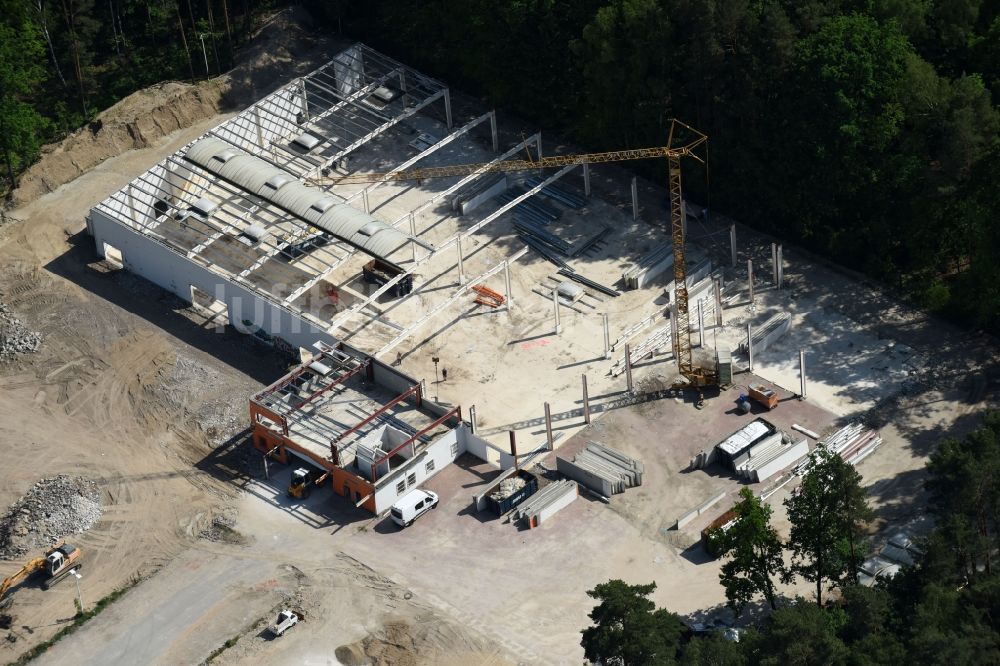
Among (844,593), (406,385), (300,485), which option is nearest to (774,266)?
(406,385)

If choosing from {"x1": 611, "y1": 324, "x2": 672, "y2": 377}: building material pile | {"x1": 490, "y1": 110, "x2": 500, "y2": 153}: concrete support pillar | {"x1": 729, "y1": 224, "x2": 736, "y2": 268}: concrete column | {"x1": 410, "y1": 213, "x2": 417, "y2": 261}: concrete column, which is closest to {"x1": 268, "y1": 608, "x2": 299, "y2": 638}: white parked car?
{"x1": 611, "y1": 324, "x2": 672, "y2": 377}: building material pile

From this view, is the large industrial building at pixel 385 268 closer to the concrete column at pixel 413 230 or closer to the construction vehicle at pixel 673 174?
the concrete column at pixel 413 230

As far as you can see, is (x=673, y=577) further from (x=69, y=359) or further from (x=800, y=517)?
(x=69, y=359)

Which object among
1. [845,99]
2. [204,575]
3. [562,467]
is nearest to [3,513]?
[204,575]

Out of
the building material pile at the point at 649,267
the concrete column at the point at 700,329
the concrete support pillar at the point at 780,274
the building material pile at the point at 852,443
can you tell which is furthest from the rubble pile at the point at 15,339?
the building material pile at the point at 852,443

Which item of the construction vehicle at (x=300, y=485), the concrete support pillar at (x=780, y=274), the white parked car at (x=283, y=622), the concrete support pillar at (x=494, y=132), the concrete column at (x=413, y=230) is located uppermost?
the concrete support pillar at (x=494, y=132)

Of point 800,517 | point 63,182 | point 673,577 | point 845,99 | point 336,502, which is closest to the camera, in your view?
point 800,517

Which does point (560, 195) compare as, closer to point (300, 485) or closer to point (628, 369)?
point (628, 369)
